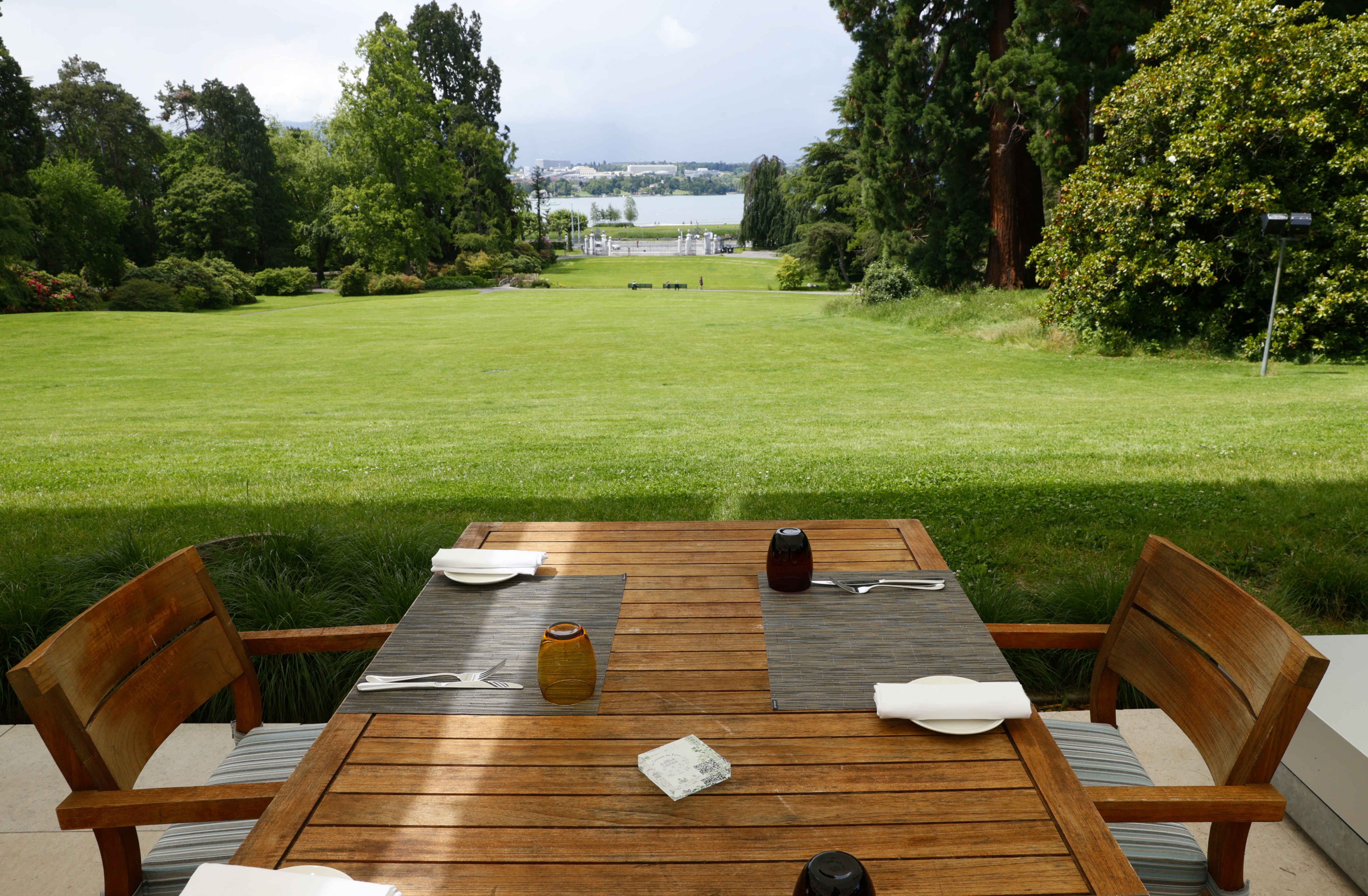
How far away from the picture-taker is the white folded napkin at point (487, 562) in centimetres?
208

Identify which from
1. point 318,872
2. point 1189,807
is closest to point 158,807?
point 318,872

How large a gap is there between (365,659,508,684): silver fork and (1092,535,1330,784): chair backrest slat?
140cm

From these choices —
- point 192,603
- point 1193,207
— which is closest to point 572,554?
point 192,603

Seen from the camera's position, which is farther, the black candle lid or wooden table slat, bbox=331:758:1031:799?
wooden table slat, bbox=331:758:1031:799

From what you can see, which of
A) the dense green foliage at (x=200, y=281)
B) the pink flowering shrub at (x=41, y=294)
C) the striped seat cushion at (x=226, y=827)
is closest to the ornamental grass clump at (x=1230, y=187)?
the striped seat cushion at (x=226, y=827)

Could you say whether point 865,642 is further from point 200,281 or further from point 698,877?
point 200,281

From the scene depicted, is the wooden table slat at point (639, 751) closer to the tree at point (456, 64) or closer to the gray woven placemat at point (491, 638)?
the gray woven placemat at point (491, 638)

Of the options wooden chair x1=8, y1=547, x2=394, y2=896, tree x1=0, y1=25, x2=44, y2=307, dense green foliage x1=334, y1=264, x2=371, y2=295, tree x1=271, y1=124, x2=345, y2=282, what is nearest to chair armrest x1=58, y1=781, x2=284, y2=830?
wooden chair x1=8, y1=547, x2=394, y2=896

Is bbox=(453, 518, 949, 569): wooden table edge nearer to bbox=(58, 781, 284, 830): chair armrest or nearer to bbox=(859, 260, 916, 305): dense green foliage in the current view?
bbox=(58, 781, 284, 830): chair armrest

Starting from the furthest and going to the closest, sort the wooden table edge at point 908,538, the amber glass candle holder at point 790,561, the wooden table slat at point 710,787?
the wooden table edge at point 908,538 → the amber glass candle holder at point 790,561 → the wooden table slat at point 710,787

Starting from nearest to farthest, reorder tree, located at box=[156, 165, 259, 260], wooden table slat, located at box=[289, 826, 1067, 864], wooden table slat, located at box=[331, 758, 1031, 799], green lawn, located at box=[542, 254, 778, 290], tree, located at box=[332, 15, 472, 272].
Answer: wooden table slat, located at box=[289, 826, 1067, 864], wooden table slat, located at box=[331, 758, 1031, 799], tree, located at box=[332, 15, 472, 272], tree, located at box=[156, 165, 259, 260], green lawn, located at box=[542, 254, 778, 290]

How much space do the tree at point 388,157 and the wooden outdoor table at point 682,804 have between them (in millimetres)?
38147

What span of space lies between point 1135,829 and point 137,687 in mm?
2075

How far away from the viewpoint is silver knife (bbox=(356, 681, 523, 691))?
157cm
